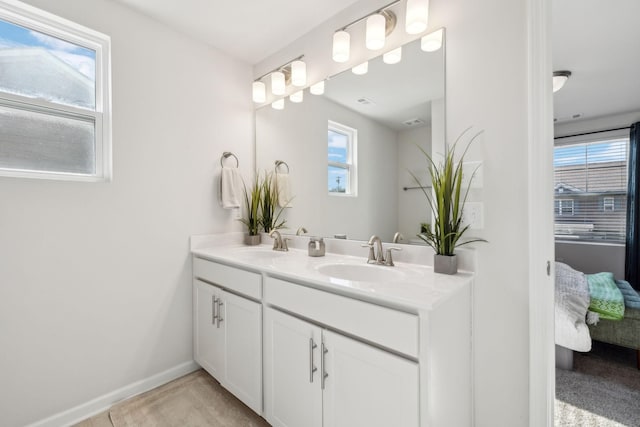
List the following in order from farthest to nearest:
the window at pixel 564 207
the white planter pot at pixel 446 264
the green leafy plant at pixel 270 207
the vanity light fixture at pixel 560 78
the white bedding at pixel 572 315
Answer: the window at pixel 564 207, the vanity light fixture at pixel 560 78, the green leafy plant at pixel 270 207, the white bedding at pixel 572 315, the white planter pot at pixel 446 264

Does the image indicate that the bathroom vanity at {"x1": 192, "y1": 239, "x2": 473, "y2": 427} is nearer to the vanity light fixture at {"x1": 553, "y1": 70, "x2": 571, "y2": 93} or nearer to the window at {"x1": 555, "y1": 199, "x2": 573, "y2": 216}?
the vanity light fixture at {"x1": 553, "y1": 70, "x2": 571, "y2": 93}

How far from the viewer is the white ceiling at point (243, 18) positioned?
5.57ft

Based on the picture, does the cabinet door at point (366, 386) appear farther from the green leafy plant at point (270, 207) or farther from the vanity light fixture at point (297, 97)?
the vanity light fixture at point (297, 97)

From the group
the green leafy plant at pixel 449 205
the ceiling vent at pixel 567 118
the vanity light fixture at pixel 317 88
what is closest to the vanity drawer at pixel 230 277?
the green leafy plant at pixel 449 205

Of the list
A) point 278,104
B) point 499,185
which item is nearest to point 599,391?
point 499,185

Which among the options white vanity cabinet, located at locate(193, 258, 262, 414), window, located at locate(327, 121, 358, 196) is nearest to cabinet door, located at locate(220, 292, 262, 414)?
white vanity cabinet, located at locate(193, 258, 262, 414)

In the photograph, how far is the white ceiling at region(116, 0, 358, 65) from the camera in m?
1.70

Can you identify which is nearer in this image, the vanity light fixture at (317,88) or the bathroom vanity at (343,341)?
the bathroom vanity at (343,341)

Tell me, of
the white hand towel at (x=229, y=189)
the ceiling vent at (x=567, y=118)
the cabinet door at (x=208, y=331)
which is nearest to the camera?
the cabinet door at (x=208, y=331)

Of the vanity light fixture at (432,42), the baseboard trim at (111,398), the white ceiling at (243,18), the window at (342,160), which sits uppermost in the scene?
the white ceiling at (243,18)

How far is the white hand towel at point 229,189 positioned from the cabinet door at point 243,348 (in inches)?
28.1

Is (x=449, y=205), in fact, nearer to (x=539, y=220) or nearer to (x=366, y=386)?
(x=539, y=220)

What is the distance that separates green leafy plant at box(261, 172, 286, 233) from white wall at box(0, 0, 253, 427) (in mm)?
294

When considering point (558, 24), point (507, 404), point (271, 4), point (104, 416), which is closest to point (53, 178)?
point (104, 416)
